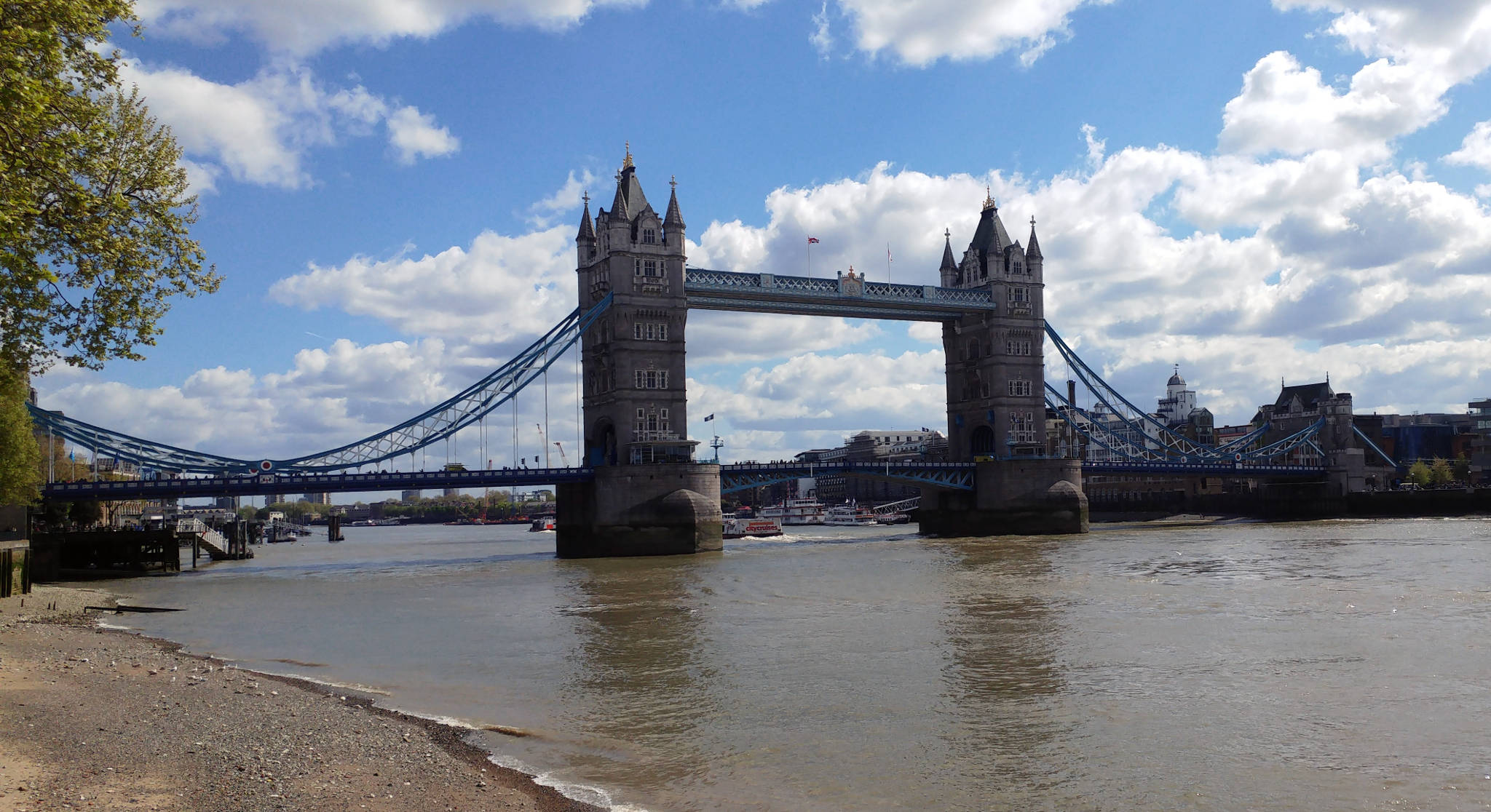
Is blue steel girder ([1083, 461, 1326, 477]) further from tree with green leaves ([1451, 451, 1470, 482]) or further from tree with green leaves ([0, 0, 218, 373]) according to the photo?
tree with green leaves ([0, 0, 218, 373])

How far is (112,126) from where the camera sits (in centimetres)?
2234

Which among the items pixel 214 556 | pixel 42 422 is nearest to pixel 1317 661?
pixel 42 422

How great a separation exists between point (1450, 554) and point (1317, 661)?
3364cm

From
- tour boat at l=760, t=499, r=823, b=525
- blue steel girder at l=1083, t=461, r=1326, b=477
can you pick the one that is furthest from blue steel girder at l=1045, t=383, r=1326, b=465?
tour boat at l=760, t=499, r=823, b=525

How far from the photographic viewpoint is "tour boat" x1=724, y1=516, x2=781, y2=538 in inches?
4478

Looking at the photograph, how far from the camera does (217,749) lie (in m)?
15.3

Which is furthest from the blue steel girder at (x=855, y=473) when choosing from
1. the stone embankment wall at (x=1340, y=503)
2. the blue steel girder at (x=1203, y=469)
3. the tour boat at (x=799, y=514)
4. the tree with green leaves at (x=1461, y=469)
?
the tree with green leaves at (x=1461, y=469)

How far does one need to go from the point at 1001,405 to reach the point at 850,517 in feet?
203

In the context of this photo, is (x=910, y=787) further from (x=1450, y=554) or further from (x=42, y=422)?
(x=42, y=422)

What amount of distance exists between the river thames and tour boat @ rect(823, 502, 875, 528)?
9087cm

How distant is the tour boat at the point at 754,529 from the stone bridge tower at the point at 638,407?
43.2m

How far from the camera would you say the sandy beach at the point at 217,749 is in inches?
507

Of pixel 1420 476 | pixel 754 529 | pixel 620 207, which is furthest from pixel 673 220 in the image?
pixel 1420 476

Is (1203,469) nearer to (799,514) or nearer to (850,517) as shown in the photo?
(850,517)
